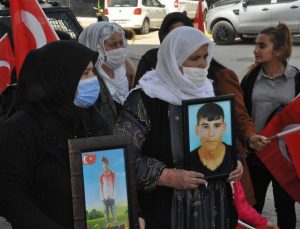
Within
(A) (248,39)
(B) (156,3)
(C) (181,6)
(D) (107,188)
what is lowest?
(A) (248,39)

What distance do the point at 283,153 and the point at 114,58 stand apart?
1.41 meters

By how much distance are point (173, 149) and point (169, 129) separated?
0.09m

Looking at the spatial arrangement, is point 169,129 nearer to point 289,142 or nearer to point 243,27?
point 289,142

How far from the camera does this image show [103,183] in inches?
81.7

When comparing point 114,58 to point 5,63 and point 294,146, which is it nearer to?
point 5,63

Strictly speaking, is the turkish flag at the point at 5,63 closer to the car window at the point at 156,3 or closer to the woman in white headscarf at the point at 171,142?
the woman in white headscarf at the point at 171,142

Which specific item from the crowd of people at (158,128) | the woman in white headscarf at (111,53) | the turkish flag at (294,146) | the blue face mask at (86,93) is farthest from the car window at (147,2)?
the blue face mask at (86,93)

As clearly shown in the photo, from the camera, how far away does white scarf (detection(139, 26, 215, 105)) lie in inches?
105

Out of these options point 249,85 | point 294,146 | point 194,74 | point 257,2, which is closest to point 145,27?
point 257,2

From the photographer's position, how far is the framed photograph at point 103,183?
80.3 inches

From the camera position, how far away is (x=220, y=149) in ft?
8.75

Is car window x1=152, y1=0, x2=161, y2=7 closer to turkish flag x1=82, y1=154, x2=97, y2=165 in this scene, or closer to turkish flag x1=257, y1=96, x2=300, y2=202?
turkish flag x1=257, y1=96, x2=300, y2=202

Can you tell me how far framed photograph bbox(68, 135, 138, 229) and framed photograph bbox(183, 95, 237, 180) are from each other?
0.52 m

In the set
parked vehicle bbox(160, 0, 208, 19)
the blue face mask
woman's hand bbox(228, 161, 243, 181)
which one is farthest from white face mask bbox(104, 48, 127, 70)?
parked vehicle bbox(160, 0, 208, 19)
